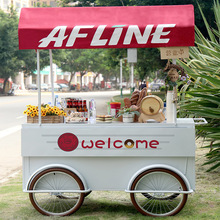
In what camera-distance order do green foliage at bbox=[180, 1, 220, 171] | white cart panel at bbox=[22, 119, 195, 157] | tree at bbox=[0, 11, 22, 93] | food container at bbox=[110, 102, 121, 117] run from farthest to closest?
tree at bbox=[0, 11, 22, 93]
green foliage at bbox=[180, 1, 220, 171]
food container at bbox=[110, 102, 121, 117]
white cart panel at bbox=[22, 119, 195, 157]

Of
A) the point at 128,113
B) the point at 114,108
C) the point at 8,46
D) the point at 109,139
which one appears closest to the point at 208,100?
the point at 114,108

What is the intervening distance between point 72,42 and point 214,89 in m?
3.08

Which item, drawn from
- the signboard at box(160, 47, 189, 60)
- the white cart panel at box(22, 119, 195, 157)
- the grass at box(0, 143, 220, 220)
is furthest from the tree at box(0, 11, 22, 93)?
the signboard at box(160, 47, 189, 60)

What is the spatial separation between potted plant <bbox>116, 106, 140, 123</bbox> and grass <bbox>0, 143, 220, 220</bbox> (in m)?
1.13

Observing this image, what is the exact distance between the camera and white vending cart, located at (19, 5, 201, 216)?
507 cm

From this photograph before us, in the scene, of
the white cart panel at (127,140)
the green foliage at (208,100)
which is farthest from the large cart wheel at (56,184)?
the green foliage at (208,100)

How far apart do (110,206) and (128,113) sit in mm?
1265

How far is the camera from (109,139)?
5238 millimetres

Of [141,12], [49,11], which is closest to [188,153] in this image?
[141,12]

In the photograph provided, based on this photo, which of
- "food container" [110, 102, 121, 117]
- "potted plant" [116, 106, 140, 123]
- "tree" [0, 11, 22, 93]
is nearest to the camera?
"potted plant" [116, 106, 140, 123]

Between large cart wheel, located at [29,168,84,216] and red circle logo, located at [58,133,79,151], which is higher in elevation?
red circle logo, located at [58,133,79,151]

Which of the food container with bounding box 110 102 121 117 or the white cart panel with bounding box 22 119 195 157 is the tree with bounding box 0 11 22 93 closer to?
the food container with bounding box 110 102 121 117

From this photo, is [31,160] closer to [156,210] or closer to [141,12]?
[156,210]

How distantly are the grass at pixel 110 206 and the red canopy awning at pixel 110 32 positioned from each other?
1983 mm
